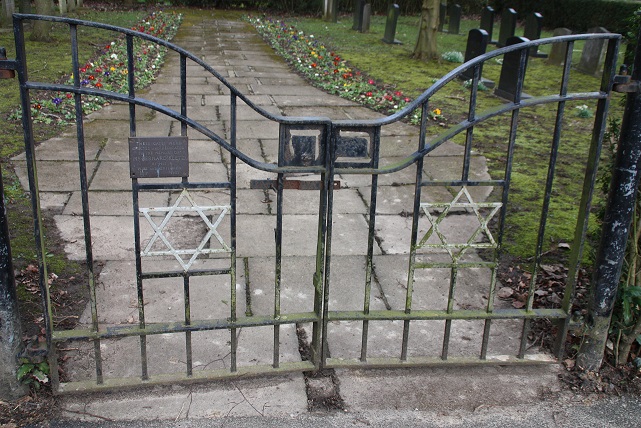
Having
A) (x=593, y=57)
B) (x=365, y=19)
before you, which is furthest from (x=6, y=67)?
(x=365, y=19)

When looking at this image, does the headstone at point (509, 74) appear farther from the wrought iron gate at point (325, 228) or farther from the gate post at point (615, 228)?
the gate post at point (615, 228)

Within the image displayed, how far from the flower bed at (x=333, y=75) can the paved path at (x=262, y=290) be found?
1.90m

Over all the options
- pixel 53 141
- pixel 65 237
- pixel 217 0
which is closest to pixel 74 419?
pixel 65 237

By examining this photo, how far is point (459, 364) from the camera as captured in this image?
2951 mm

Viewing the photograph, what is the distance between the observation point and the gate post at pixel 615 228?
8.80 ft

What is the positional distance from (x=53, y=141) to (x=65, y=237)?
243 cm

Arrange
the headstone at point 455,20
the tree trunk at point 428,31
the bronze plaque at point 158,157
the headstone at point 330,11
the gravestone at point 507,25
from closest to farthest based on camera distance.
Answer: the bronze plaque at point 158,157 → the tree trunk at point 428,31 → the gravestone at point 507,25 → the headstone at point 455,20 → the headstone at point 330,11

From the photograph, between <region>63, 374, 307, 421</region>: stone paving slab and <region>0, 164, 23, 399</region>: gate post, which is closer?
<region>0, 164, 23, 399</region>: gate post

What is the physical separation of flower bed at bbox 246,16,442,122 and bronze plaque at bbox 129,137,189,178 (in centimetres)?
558

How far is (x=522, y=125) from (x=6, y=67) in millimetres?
6987

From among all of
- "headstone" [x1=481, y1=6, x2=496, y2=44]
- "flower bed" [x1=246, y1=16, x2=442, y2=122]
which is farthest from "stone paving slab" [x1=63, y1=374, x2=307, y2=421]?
"headstone" [x1=481, y1=6, x2=496, y2=44]

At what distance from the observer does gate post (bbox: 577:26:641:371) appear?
2.68 m

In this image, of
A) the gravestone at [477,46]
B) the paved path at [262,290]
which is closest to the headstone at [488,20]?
the gravestone at [477,46]

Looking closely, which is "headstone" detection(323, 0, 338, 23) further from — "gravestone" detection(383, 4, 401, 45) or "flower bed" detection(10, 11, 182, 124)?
"flower bed" detection(10, 11, 182, 124)
